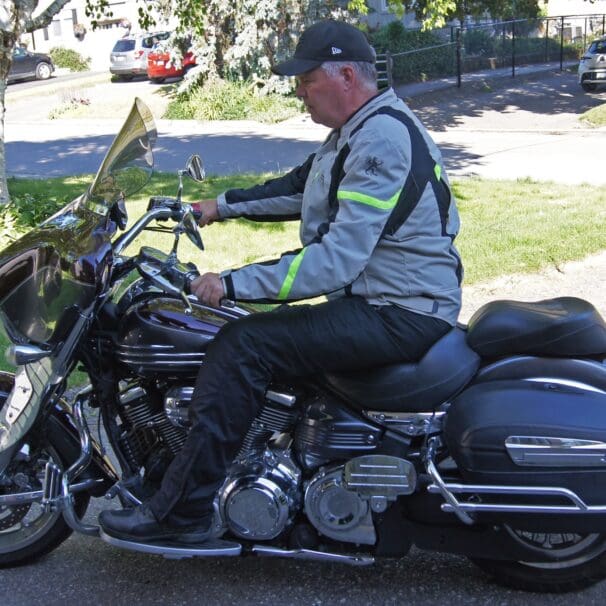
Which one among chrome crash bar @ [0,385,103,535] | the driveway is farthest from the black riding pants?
the driveway

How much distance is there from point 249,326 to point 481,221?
5.52 m

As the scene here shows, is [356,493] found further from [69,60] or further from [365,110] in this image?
[69,60]

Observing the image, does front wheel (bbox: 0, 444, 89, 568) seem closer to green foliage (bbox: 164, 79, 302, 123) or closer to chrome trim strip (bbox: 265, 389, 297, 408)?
chrome trim strip (bbox: 265, 389, 297, 408)

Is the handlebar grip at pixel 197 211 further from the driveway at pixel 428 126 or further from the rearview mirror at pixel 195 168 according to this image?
the driveway at pixel 428 126

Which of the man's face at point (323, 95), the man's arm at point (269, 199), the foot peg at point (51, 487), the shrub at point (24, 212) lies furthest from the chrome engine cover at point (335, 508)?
the shrub at point (24, 212)

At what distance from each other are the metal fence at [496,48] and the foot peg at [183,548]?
1919 cm

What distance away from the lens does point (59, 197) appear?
9797 millimetres

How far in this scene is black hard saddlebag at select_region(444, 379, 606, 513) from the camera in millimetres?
2730

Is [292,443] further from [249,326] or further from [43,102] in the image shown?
[43,102]

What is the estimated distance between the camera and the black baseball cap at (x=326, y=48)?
9.32 ft

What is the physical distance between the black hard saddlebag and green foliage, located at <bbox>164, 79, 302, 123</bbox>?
17.2 m

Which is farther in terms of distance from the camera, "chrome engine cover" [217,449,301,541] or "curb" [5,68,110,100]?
"curb" [5,68,110,100]

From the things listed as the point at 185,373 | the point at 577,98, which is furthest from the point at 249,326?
the point at 577,98

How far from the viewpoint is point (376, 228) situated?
2730mm
